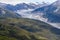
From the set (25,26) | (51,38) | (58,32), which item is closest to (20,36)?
(51,38)

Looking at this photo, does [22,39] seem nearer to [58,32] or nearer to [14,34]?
[14,34]

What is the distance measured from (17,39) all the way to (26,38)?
397 inches

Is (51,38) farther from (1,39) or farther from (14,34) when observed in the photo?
(1,39)

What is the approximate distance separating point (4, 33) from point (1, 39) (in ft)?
67.0

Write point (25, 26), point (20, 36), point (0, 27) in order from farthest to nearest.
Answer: point (25, 26) < point (0, 27) < point (20, 36)

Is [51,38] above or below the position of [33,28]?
below

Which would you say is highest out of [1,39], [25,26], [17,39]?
[25,26]

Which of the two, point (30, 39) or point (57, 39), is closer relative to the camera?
point (30, 39)

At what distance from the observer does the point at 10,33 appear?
13000cm

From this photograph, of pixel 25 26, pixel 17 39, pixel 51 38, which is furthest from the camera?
pixel 25 26

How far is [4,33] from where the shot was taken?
123375 millimetres

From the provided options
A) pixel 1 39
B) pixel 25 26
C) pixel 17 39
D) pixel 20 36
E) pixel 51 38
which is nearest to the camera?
pixel 1 39

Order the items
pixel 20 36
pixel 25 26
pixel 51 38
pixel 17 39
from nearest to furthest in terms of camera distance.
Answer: pixel 17 39 → pixel 20 36 → pixel 51 38 → pixel 25 26

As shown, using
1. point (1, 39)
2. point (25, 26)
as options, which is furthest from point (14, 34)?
point (25, 26)
